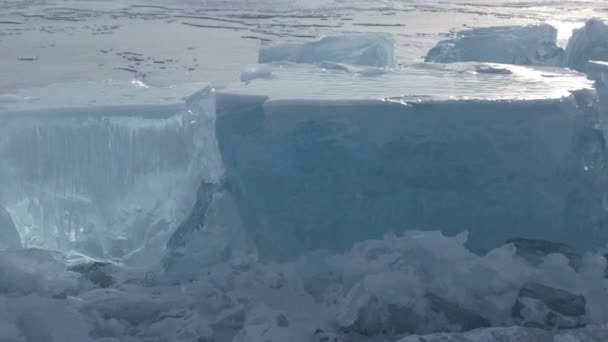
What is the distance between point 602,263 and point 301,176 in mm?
977

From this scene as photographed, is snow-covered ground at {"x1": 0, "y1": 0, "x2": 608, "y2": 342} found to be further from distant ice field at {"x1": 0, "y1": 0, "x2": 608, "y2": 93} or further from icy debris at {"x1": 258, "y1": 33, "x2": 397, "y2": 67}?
distant ice field at {"x1": 0, "y1": 0, "x2": 608, "y2": 93}

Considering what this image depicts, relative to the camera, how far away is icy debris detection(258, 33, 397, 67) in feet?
12.3

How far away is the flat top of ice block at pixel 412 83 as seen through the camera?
248cm

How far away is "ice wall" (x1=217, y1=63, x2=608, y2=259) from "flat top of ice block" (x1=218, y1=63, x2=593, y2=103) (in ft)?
0.10

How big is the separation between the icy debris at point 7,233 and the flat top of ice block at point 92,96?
1.19 ft

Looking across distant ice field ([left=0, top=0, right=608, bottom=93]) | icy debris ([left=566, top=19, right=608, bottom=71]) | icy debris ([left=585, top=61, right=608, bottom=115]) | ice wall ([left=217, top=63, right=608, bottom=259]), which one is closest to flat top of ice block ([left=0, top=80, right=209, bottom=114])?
ice wall ([left=217, top=63, right=608, bottom=259])

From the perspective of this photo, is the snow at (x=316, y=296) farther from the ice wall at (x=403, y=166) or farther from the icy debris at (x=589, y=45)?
the icy debris at (x=589, y=45)

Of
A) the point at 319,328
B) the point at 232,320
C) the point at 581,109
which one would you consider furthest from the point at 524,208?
the point at 232,320

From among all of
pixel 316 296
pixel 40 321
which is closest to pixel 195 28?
pixel 316 296

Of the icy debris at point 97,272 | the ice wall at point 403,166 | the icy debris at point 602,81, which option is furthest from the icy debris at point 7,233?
the icy debris at point 602,81

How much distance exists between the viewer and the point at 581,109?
2492 millimetres

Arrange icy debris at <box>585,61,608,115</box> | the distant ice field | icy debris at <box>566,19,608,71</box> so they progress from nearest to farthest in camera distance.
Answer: icy debris at <box>585,61,608,115</box> < icy debris at <box>566,19,608,71</box> < the distant ice field

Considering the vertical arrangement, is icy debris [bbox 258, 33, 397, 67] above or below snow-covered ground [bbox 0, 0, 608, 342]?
above

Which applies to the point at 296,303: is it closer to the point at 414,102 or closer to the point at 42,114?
the point at 414,102
